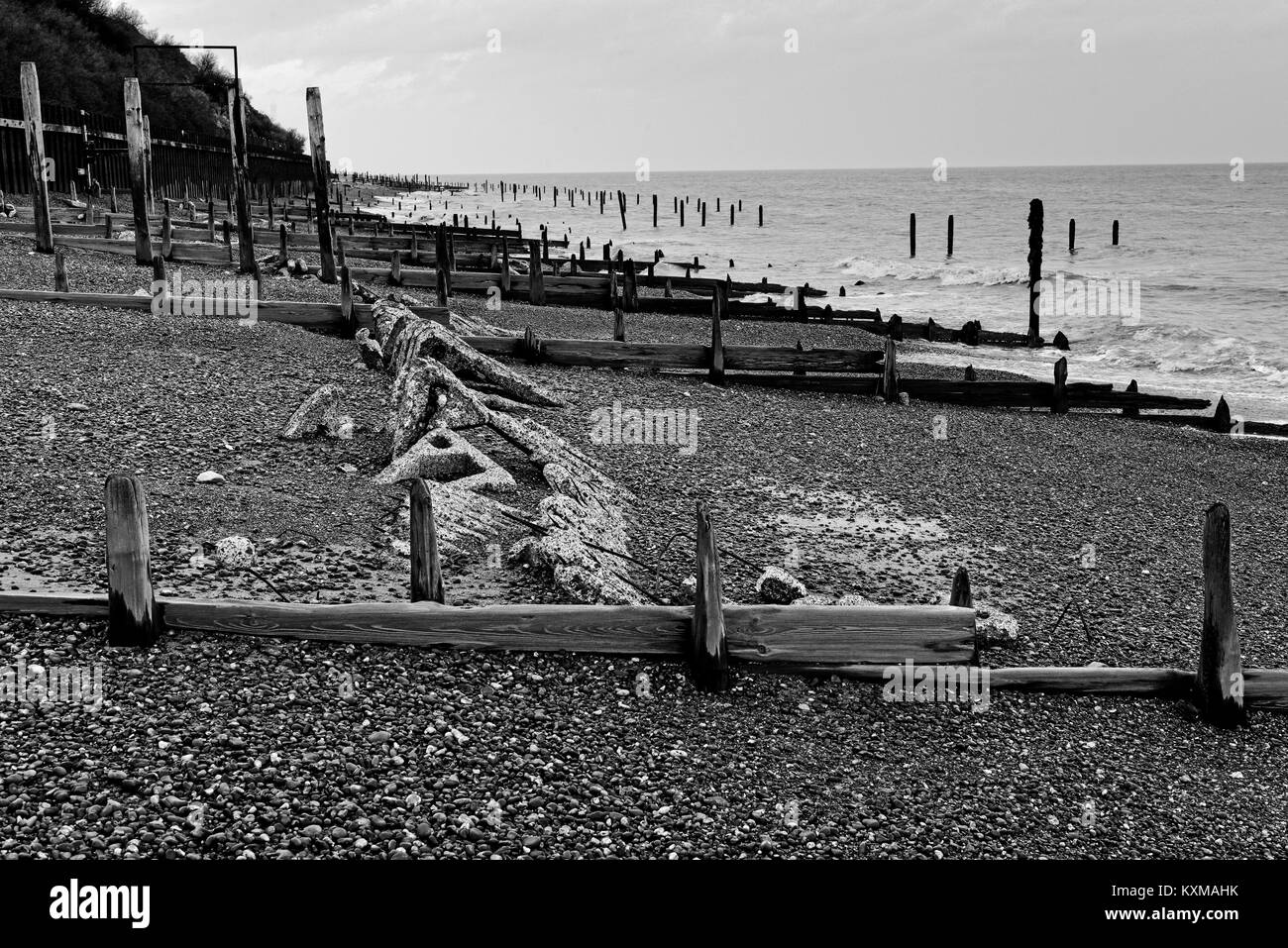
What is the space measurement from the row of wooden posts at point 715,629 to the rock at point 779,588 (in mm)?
1678

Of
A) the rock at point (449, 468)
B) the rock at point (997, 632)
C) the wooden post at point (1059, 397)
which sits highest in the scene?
the rock at point (449, 468)

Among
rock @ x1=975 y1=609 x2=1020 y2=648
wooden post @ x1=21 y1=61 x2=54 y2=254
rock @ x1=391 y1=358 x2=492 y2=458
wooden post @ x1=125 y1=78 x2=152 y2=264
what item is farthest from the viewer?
wooden post @ x1=125 y1=78 x2=152 y2=264

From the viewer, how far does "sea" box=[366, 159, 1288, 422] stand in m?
26.7

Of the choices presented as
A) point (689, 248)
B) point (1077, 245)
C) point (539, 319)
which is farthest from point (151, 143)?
point (1077, 245)

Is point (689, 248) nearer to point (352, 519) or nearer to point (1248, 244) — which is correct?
point (1248, 244)

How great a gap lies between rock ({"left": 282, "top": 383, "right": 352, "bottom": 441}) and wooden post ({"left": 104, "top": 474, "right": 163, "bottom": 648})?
507 centimetres

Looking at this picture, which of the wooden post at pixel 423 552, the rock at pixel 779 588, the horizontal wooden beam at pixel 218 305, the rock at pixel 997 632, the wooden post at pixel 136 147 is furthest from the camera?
the wooden post at pixel 136 147

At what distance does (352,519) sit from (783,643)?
3.90 m

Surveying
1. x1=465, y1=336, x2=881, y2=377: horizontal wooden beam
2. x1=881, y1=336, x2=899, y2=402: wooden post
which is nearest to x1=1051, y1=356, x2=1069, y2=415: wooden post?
x1=881, y1=336, x2=899, y2=402: wooden post

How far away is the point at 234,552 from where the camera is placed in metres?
7.85

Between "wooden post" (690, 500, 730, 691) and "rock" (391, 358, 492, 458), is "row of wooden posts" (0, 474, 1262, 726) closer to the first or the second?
"wooden post" (690, 500, 730, 691)

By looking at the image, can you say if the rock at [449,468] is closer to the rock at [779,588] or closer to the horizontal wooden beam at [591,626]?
the rock at [779,588]

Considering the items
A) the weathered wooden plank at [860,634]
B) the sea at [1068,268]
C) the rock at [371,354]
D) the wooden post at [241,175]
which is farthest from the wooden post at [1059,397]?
the wooden post at [241,175]

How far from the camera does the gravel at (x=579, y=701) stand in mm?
5074
